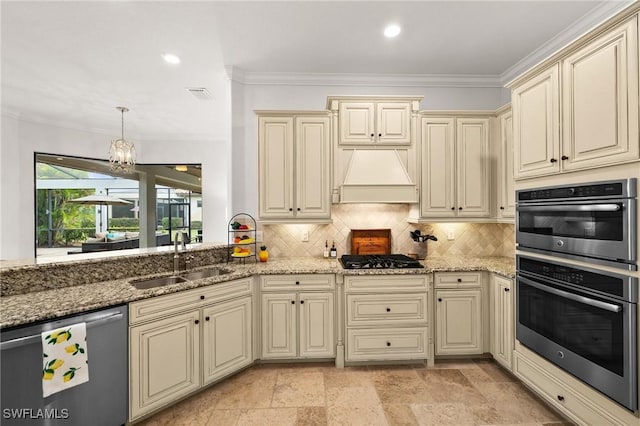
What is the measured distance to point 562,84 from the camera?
1.89 meters

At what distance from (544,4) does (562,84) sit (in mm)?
899

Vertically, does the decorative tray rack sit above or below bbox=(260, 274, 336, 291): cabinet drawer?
above

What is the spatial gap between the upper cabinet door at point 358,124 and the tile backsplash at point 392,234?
780mm

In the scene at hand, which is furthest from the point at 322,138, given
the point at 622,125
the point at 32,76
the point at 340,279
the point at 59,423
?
the point at 32,76

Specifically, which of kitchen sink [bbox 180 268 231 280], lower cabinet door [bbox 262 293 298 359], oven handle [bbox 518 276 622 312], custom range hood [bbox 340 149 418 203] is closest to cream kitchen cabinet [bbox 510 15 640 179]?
oven handle [bbox 518 276 622 312]

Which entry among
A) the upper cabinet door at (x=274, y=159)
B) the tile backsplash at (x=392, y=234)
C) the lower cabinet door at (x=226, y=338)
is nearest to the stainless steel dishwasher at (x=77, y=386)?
the lower cabinet door at (x=226, y=338)

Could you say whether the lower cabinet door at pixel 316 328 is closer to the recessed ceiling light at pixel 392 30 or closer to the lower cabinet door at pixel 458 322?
the lower cabinet door at pixel 458 322

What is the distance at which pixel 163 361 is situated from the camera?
2.05 metres

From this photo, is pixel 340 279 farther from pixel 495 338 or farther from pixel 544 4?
pixel 544 4

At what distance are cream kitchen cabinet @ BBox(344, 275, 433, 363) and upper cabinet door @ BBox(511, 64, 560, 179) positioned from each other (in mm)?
1277

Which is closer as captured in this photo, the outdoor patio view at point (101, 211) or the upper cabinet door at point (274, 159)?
the upper cabinet door at point (274, 159)

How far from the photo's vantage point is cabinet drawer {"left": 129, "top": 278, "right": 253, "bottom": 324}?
193 cm

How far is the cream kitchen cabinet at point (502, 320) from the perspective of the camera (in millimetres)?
2467

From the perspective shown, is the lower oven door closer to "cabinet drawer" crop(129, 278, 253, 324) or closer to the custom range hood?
the custom range hood
